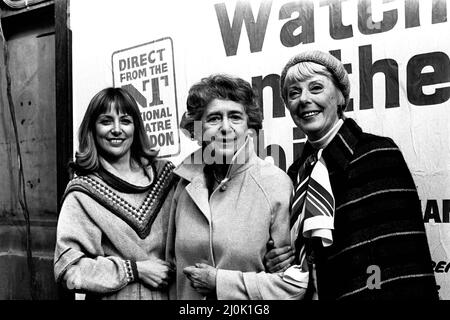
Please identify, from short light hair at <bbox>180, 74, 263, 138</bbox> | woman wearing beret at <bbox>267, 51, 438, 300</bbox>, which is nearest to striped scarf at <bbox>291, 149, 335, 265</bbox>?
woman wearing beret at <bbox>267, 51, 438, 300</bbox>

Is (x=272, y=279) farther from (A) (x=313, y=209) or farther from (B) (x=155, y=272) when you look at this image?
(B) (x=155, y=272)

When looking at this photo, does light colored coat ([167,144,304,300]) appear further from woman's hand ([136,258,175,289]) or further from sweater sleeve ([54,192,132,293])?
sweater sleeve ([54,192,132,293])

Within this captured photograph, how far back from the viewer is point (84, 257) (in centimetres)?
206

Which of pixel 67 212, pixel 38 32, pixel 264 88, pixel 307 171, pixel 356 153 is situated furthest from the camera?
pixel 38 32

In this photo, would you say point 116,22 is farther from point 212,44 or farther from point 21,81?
point 21,81

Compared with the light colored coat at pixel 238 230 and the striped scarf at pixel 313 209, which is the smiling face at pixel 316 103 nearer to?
the striped scarf at pixel 313 209

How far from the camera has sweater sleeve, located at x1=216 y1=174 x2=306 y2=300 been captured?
1.75 metres

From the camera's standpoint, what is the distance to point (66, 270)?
205 cm

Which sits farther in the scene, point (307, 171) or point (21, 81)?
point (21, 81)

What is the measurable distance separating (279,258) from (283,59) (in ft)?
4.47

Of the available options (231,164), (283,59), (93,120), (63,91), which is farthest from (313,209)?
(63,91)

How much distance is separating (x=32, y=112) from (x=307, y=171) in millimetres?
3016

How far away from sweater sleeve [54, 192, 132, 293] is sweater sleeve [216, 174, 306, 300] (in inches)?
20.2
